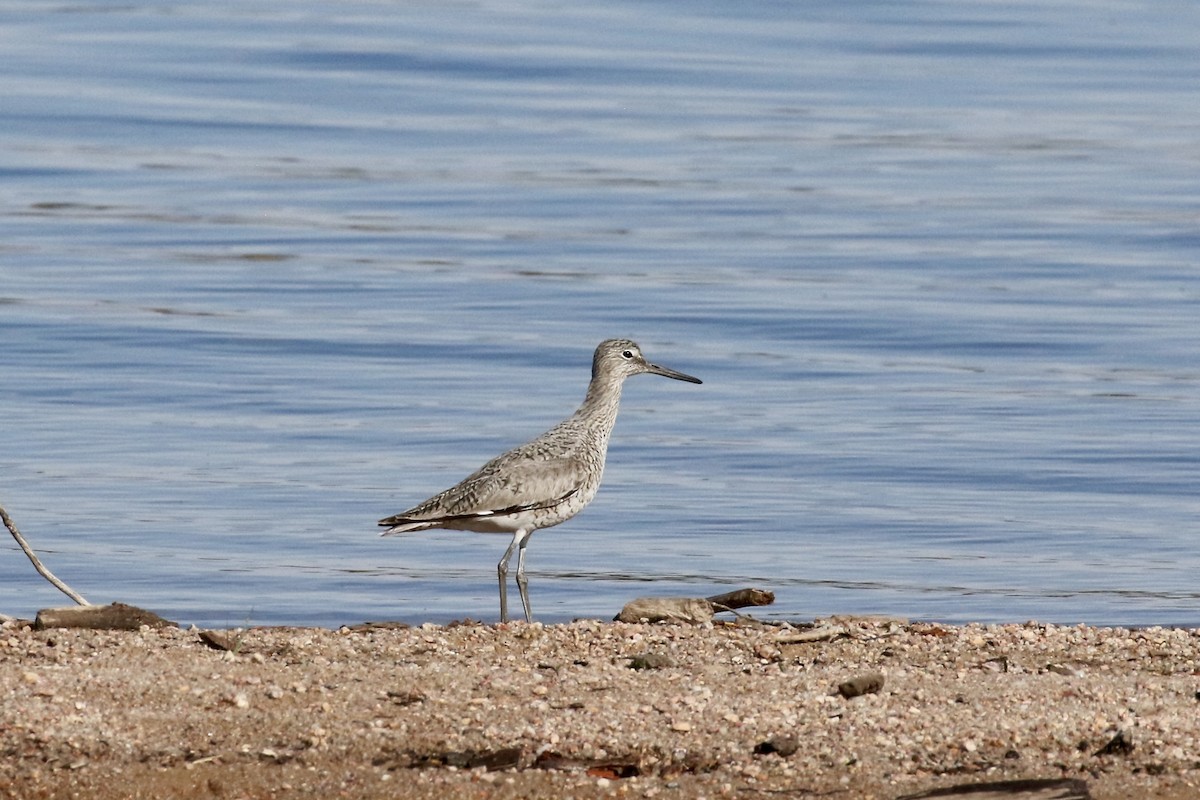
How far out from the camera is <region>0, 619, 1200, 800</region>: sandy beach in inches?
266

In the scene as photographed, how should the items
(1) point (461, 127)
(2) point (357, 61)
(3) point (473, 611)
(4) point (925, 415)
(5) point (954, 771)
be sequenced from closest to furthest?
(5) point (954, 771), (3) point (473, 611), (4) point (925, 415), (1) point (461, 127), (2) point (357, 61)

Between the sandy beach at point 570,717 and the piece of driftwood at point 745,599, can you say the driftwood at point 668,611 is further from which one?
the sandy beach at point 570,717

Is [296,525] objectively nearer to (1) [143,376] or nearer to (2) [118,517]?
(2) [118,517]

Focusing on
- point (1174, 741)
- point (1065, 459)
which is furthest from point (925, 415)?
point (1174, 741)

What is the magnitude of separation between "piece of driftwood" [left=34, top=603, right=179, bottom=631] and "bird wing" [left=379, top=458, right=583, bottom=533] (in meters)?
1.71

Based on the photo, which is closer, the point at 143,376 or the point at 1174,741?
the point at 1174,741

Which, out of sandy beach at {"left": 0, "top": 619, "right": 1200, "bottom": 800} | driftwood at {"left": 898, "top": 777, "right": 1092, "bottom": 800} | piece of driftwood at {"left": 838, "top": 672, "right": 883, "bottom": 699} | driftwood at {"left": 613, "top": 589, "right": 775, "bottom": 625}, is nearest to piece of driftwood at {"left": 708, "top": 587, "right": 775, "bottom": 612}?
driftwood at {"left": 613, "top": 589, "right": 775, "bottom": 625}

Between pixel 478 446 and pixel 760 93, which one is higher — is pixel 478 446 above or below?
below

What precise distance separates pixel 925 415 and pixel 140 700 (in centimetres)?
1057

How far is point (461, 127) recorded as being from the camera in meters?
34.9

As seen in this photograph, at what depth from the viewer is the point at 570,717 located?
7316mm

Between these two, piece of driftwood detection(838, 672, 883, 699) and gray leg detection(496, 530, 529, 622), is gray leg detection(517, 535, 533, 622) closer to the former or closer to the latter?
gray leg detection(496, 530, 529, 622)

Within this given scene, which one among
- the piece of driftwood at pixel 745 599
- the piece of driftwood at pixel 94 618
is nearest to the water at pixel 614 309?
the piece of driftwood at pixel 745 599

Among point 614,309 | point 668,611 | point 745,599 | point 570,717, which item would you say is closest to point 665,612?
point 668,611
